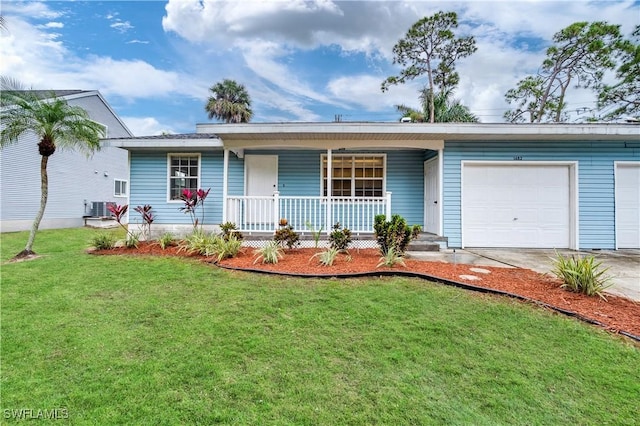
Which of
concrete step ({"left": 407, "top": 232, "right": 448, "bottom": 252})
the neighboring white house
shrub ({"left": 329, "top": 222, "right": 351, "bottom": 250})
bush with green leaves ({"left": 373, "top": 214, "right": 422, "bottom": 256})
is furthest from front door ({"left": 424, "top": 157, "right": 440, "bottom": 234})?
→ the neighboring white house

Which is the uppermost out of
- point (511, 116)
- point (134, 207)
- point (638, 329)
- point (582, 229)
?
point (511, 116)

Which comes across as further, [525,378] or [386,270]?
[386,270]

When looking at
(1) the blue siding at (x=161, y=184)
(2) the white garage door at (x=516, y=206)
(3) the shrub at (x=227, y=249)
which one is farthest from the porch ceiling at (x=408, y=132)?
(3) the shrub at (x=227, y=249)

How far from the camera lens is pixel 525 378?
235cm

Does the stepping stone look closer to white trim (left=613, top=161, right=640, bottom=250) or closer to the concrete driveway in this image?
the concrete driveway

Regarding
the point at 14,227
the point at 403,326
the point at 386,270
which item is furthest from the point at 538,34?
the point at 14,227

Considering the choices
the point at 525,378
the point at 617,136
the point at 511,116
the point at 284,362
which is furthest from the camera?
the point at 511,116

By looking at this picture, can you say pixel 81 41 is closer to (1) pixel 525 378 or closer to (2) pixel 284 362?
(2) pixel 284 362

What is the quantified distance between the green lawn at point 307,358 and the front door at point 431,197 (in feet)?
12.7

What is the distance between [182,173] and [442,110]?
13.7 meters

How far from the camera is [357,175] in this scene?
859 cm

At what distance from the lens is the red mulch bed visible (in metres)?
3.31

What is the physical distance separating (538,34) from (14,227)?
27.7 metres

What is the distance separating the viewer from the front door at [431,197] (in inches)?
300
